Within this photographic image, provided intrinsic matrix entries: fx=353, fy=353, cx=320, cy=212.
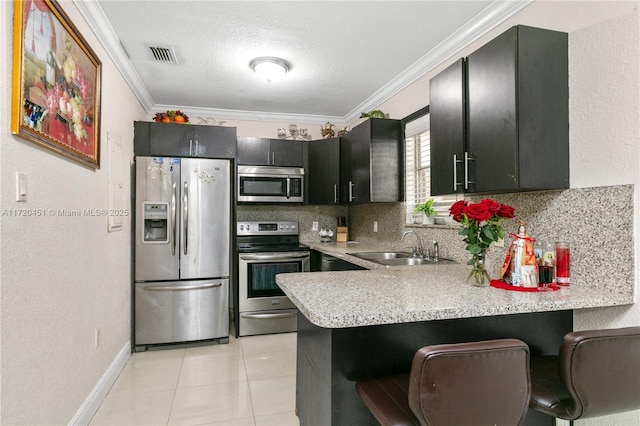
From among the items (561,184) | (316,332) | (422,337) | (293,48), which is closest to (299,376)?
(316,332)

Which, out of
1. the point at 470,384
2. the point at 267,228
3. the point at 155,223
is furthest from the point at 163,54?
the point at 470,384

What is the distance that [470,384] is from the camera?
1.02 m

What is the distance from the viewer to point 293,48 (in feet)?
9.12

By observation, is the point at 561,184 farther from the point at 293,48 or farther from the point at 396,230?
the point at 293,48

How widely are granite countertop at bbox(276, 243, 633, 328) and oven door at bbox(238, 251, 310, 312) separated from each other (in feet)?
6.44

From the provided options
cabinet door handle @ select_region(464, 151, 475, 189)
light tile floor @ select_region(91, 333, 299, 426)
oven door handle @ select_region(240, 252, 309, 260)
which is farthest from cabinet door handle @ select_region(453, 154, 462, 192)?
oven door handle @ select_region(240, 252, 309, 260)

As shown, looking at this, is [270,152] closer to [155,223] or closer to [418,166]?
[155,223]

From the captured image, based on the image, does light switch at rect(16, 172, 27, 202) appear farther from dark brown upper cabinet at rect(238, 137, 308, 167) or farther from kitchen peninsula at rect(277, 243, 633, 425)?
dark brown upper cabinet at rect(238, 137, 308, 167)

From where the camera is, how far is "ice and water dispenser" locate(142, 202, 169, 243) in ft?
11.0

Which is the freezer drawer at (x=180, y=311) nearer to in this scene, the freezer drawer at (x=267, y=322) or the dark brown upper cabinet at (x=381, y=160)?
the freezer drawer at (x=267, y=322)

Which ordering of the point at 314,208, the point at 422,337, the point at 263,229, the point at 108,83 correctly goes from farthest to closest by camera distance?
the point at 314,208 → the point at 263,229 → the point at 108,83 → the point at 422,337

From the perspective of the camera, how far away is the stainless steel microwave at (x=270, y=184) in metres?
4.05

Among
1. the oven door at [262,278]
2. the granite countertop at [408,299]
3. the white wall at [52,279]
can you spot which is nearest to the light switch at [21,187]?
the white wall at [52,279]

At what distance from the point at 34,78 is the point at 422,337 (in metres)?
2.00
